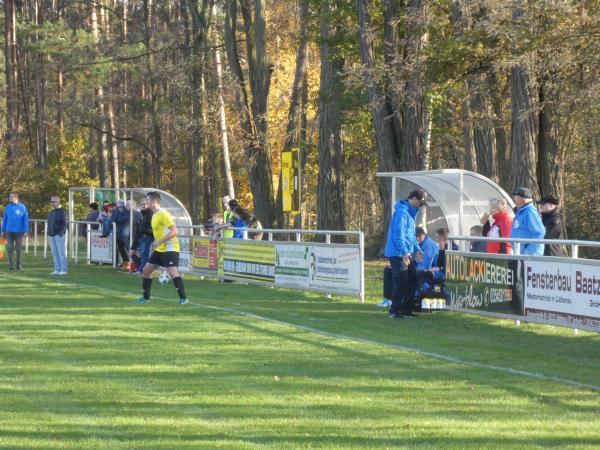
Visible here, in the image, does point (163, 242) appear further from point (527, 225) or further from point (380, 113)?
point (380, 113)

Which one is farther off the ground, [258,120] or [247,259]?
[258,120]

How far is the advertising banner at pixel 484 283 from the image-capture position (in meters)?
15.6

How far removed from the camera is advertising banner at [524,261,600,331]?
44.6 ft

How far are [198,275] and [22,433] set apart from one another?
1753 cm

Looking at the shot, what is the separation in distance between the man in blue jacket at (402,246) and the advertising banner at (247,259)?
568cm

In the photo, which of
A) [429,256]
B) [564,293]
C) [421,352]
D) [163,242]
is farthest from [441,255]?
[421,352]

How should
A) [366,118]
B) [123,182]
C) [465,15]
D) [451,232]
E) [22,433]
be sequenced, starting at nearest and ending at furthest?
[22,433] → [451,232] → [465,15] → [366,118] → [123,182]

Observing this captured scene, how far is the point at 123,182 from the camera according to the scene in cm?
7275

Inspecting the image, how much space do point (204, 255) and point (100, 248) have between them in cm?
640

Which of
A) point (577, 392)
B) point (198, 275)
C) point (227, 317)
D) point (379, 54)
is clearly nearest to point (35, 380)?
point (577, 392)

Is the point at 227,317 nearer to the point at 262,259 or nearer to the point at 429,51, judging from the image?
the point at 262,259

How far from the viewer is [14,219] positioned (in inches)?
1128

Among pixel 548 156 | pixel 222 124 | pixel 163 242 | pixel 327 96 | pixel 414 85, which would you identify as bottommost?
pixel 163 242

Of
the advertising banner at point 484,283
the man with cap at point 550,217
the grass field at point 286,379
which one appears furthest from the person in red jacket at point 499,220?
the grass field at point 286,379
